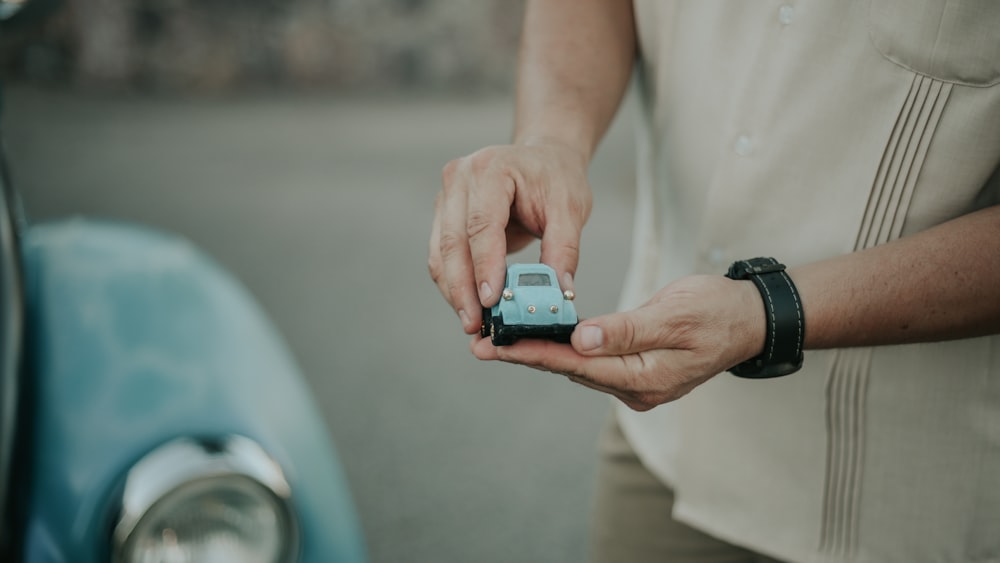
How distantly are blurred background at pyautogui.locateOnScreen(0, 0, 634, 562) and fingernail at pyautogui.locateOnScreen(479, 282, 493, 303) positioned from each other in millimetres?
1350

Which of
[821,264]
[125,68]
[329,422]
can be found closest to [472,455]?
[329,422]

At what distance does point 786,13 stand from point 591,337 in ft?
2.07

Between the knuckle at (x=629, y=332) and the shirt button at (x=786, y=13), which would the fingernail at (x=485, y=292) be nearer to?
the knuckle at (x=629, y=332)

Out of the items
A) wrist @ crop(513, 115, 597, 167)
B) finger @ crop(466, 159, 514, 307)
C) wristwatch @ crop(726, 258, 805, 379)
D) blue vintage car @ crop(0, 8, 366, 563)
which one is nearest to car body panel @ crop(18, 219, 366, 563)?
blue vintage car @ crop(0, 8, 366, 563)

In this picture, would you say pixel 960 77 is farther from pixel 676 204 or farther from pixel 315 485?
pixel 315 485

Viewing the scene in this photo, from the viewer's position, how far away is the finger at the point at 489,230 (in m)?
1.26

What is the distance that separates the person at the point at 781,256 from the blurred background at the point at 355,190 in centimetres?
130

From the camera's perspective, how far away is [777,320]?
4.05 ft

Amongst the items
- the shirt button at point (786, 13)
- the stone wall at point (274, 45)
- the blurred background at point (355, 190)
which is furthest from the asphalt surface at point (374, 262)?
the shirt button at point (786, 13)

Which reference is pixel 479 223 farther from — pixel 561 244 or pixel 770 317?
pixel 770 317

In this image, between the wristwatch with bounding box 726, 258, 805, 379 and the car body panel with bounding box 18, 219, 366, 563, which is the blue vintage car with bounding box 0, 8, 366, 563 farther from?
the wristwatch with bounding box 726, 258, 805, 379

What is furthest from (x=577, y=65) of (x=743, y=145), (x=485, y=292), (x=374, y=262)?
(x=374, y=262)

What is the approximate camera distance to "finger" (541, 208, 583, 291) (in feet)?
4.32

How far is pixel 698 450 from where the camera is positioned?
5.23ft
